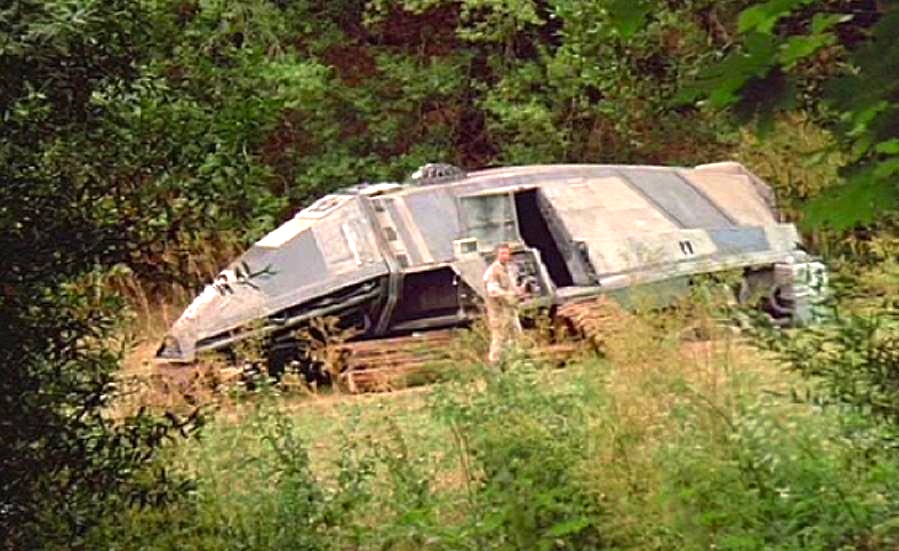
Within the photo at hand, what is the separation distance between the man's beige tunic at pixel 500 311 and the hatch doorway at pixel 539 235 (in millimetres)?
1279

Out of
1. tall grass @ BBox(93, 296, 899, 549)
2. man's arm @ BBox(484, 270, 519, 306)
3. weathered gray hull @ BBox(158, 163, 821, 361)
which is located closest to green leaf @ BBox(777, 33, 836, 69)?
tall grass @ BBox(93, 296, 899, 549)

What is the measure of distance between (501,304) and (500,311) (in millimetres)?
704

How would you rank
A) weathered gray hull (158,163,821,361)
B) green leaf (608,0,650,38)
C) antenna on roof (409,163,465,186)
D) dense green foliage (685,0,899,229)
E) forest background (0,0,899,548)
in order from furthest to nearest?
antenna on roof (409,163,465,186), weathered gray hull (158,163,821,361), forest background (0,0,899,548), green leaf (608,0,650,38), dense green foliage (685,0,899,229)

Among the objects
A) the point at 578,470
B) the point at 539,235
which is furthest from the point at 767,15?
the point at 539,235

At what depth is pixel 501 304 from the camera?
8680 millimetres

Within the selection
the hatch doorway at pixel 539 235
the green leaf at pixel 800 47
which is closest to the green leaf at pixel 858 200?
the green leaf at pixel 800 47

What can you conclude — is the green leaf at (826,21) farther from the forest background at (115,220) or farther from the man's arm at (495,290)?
the man's arm at (495,290)

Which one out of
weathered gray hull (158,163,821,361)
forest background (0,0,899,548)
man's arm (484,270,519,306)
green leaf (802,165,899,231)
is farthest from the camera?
weathered gray hull (158,163,821,361)

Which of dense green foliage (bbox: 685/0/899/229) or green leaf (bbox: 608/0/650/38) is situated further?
green leaf (bbox: 608/0/650/38)

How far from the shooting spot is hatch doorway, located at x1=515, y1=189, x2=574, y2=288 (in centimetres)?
1330

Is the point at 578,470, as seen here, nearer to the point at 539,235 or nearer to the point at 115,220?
the point at 115,220

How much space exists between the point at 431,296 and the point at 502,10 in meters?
7.22

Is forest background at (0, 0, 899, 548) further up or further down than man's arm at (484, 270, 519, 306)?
further up

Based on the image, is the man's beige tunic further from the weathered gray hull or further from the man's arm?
the weathered gray hull
